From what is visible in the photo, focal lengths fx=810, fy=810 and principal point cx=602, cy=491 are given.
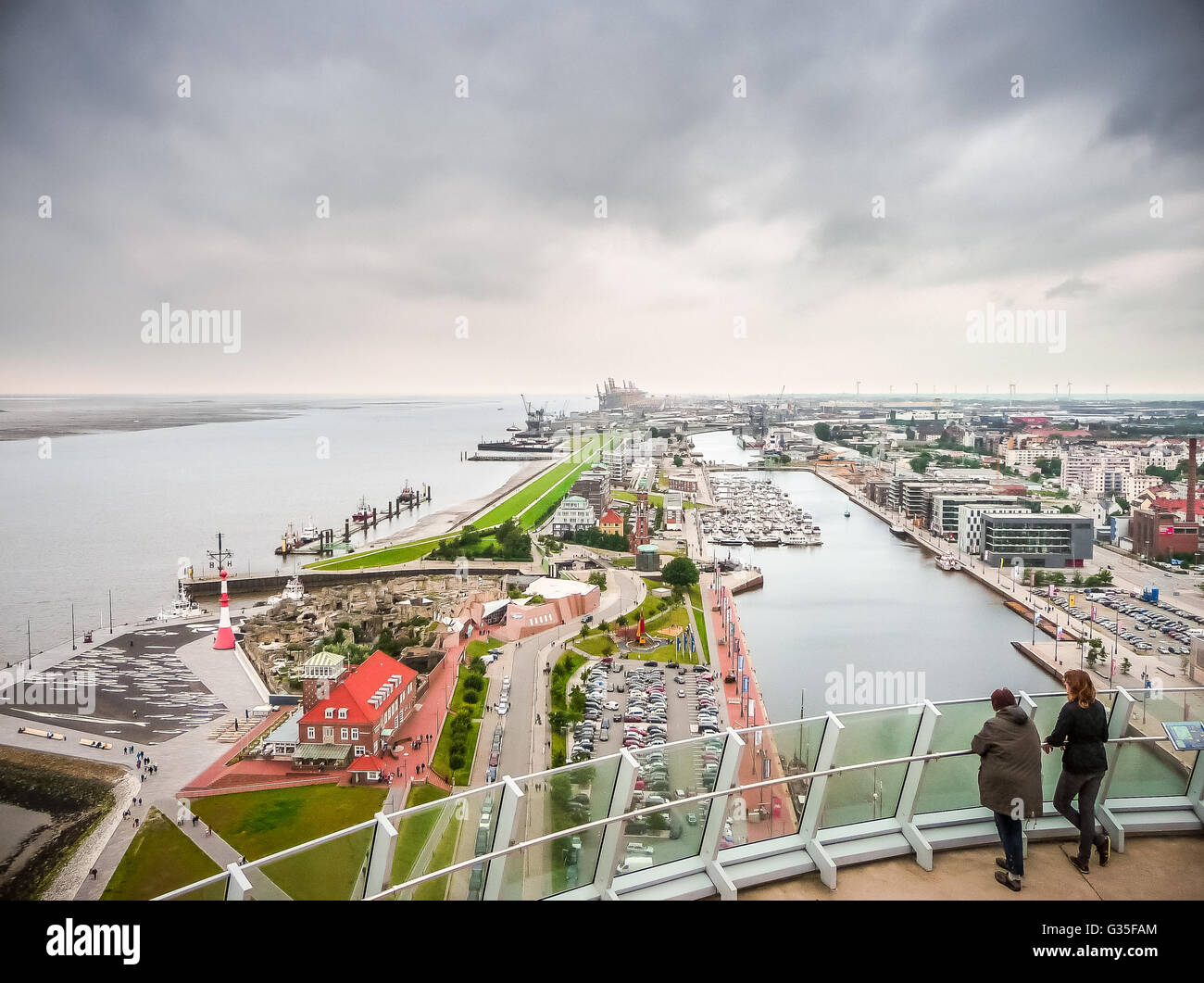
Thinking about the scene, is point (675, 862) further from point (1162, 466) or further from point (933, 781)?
point (1162, 466)

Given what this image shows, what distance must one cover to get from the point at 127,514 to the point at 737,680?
16.4m

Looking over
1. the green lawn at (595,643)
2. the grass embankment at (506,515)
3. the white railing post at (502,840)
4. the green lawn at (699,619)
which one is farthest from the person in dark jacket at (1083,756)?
the grass embankment at (506,515)

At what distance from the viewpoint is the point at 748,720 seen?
648cm

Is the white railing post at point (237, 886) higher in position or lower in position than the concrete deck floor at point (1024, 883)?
higher

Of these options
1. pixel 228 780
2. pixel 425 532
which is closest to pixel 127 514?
pixel 425 532

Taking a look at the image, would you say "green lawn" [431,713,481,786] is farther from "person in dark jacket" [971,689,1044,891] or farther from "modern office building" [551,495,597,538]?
"modern office building" [551,495,597,538]

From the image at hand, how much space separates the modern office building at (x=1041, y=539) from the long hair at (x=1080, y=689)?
49.8 feet

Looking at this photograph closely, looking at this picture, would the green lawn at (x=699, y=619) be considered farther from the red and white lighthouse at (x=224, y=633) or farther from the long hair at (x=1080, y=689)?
the long hair at (x=1080, y=689)

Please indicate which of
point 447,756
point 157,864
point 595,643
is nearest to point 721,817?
point 157,864

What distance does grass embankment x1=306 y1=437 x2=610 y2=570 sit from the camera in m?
14.0

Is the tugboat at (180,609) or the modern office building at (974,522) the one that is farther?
the modern office building at (974,522)

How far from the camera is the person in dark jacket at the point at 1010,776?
1154mm

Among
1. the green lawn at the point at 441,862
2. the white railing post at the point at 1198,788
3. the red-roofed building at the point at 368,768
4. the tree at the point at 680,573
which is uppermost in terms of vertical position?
the green lawn at the point at 441,862

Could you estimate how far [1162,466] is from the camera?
71.2 ft
